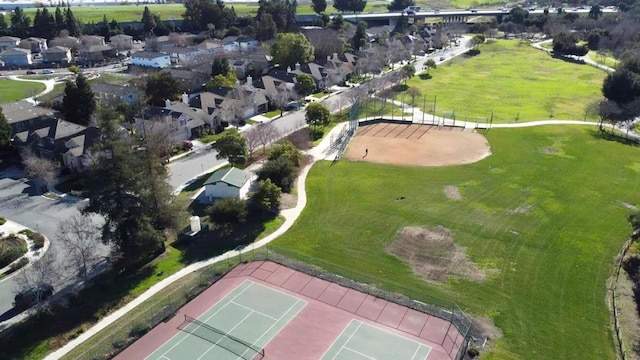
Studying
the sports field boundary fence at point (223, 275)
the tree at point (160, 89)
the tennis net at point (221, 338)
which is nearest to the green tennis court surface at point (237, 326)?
the tennis net at point (221, 338)

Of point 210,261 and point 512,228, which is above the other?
point 210,261

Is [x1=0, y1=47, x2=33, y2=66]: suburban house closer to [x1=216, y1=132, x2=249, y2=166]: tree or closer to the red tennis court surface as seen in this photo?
[x1=216, y1=132, x2=249, y2=166]: tree

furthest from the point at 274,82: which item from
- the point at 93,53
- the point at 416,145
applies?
the point at 93,53

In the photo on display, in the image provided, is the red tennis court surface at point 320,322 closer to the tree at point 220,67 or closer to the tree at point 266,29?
the tree at point 220,67

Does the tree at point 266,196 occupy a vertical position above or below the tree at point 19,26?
below

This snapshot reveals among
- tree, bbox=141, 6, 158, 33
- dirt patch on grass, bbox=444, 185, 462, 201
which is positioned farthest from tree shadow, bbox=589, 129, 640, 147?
tree, bbox=141, 6, 158, 33

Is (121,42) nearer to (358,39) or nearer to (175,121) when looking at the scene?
(358,39)

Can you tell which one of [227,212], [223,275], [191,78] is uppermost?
[191,78]

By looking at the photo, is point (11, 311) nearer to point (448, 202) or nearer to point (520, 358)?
point (520, 358)
